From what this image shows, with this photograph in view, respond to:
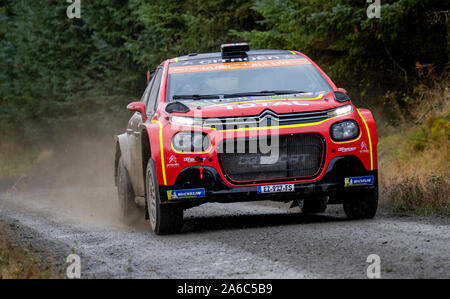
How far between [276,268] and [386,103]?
39.8 ft

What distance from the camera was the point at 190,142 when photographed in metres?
8.28

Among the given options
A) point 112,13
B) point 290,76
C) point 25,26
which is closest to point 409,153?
point 290,76

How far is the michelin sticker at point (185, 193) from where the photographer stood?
8.30 meters

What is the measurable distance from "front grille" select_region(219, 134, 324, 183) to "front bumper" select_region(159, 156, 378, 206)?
0.11m

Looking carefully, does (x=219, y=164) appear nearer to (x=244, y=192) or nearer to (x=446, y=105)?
(x=244, y=192)

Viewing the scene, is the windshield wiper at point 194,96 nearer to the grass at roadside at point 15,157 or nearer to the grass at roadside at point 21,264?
the grass at roadside at point 21,264

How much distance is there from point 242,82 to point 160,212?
195cm

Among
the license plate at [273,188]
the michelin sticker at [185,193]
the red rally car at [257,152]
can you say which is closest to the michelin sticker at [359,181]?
the red rally car at [257,152]

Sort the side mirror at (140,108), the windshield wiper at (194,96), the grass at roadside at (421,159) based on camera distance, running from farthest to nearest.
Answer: the grass at roadside at (421,159) → the side mirror at (140,108) → the windshield wiper at (194,96)

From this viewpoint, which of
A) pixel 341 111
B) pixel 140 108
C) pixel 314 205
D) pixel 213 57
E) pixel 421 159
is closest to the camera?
pixel 341 111

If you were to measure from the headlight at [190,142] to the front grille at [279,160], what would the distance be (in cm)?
18

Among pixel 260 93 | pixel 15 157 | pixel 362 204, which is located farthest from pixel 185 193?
pixel 15 157

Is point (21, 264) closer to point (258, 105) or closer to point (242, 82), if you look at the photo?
point (258, 105)

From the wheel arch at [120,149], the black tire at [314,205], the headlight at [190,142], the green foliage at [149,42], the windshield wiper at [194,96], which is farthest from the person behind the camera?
the green foliage at [149,42]
